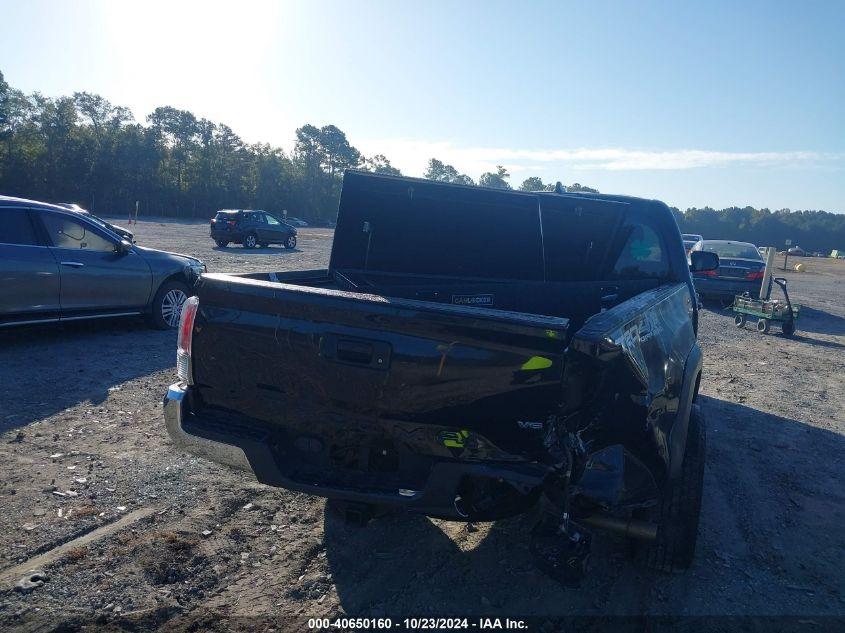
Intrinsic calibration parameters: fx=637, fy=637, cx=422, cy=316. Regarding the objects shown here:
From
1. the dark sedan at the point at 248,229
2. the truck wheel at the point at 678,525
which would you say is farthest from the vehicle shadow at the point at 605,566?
the dark sedan at the point at 248,229

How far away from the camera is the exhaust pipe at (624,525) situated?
3.01 meters

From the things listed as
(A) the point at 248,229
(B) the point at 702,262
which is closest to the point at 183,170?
(A) the point at 248,229

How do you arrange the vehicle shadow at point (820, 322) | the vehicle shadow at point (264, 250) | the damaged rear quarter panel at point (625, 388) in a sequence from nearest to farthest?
the damaged rear quarter panel at point (625, 388), the vehicle shadow at point (820, 322), the vehicle shadow at point (264, 250)

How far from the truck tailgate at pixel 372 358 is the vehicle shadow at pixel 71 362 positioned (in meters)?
3.12

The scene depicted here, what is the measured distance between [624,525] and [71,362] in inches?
250

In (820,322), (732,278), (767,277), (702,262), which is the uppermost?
(702,262)

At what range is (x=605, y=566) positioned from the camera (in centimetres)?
368

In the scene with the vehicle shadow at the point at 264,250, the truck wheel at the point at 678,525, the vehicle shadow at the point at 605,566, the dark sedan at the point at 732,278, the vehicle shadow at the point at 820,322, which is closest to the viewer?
the vehicle shadow at the point at 605,566

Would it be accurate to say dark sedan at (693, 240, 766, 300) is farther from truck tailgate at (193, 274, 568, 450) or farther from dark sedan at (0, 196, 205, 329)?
truck tailgate at (193, 274, 568, 450)

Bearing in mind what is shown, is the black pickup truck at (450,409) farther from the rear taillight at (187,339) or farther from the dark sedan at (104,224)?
the dark sedan at (104,224)

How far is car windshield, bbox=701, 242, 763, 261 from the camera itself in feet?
51.5

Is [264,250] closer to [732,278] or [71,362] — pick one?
[732,278]

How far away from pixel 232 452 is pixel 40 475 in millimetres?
2082

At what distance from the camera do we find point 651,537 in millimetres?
3082
